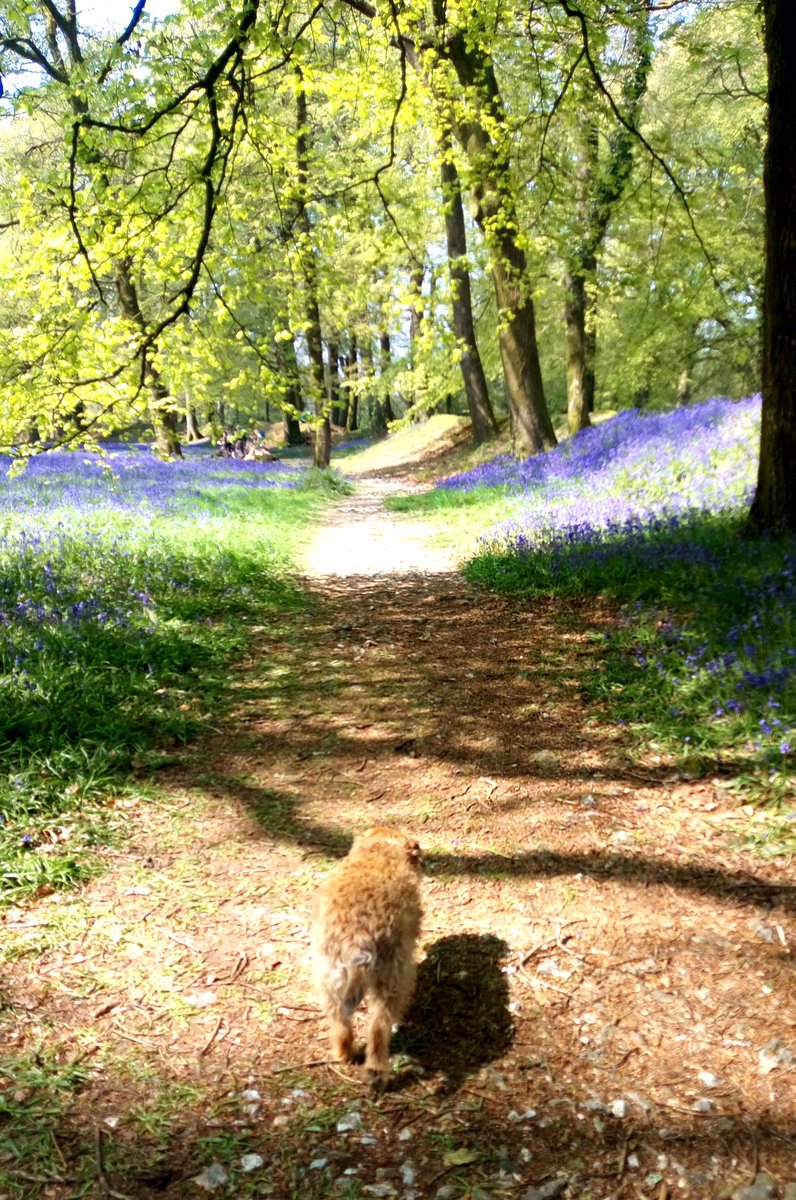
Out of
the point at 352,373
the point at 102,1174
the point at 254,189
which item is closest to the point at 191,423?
the point at 352,373

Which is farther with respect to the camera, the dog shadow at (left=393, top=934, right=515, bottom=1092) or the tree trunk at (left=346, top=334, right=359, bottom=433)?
the tree trunk at (left=346, top=334, right=359, bottom=433)

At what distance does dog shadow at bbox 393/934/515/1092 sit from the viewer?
8.75 feet

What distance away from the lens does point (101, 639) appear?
589cm

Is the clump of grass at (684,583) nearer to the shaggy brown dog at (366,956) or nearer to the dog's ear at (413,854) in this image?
the dog's ear at (413,854)

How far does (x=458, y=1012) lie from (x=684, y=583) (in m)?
4.47

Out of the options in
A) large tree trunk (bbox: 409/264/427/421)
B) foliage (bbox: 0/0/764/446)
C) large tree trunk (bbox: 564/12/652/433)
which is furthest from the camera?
large tree trunk (bbox: 564/12/652/433)

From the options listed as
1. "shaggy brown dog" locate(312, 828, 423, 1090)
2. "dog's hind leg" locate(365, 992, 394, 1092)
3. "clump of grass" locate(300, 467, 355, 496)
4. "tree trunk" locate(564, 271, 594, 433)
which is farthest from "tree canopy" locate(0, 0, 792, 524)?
"clump of grass" locate(300, 467, 355, 496)

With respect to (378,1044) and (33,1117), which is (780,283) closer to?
(378,1044)

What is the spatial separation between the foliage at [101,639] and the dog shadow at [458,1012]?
1815 millimetres

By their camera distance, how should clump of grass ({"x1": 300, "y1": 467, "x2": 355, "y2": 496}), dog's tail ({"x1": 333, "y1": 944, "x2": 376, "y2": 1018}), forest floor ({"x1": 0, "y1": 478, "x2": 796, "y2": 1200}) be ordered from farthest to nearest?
clump of grass ({"x1": 300, "y1": 467, "x2": 355, "y2": 496}) < dog's tail ({"x1": 333, "y1": 944, "x2": 376, "y2": 1018}) < forest floor ({"x1": 0, "y1": 478, "x2": 796, "y2": 1200})

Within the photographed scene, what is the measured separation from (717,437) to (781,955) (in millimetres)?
9375

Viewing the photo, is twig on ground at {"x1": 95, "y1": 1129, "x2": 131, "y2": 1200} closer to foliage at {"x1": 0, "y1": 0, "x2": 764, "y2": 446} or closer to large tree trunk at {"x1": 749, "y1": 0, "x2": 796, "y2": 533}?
foliage at {"x1": 0, "y1": 0, "x2": 764, "y2": 446}

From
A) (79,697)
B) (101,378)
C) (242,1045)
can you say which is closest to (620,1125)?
(242,1045)

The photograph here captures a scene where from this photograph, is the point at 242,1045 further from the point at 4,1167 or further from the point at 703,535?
the point at 703,535
